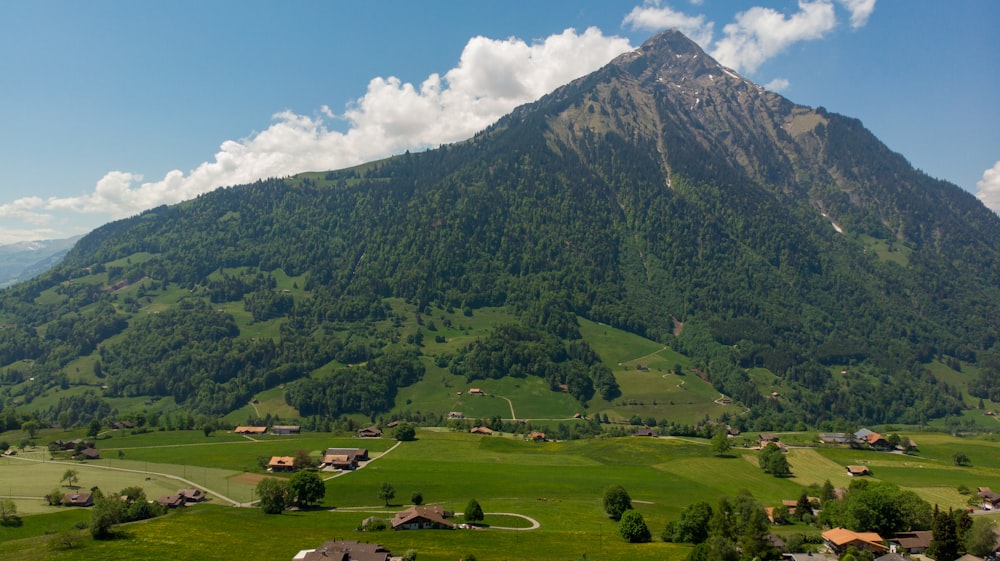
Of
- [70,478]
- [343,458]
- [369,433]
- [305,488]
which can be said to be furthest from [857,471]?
[70,478]

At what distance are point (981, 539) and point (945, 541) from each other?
164 inches

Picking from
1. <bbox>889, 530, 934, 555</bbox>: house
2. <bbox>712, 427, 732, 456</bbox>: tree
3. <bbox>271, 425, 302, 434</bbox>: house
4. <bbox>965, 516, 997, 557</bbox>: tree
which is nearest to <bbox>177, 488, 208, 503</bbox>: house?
<bbox>271, 425, 302, 434</bbox>: house

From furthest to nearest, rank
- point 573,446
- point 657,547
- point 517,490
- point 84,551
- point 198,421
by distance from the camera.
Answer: point 198,421 → point 573,446 → point 517,490 → point 657,547 → point 84,551

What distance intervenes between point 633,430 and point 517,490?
88.8 m

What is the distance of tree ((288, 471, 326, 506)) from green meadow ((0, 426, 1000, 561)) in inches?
103

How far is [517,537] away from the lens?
264ft

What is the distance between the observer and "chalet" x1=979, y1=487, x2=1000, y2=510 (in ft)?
332

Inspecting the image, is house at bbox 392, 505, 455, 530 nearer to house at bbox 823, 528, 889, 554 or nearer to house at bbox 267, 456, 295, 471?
house at bbox 267, 456, 295, 471

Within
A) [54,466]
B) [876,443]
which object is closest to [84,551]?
[54,466]

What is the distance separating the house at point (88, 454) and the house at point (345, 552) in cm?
8617

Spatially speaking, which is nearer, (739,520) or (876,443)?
(739,520)

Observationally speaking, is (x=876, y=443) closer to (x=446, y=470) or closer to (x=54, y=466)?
(x=446, y=470)

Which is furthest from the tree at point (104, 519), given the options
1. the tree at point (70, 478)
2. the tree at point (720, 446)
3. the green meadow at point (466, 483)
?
the tree at point (720, 446)

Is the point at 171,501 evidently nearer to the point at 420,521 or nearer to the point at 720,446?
the point at 420,521
